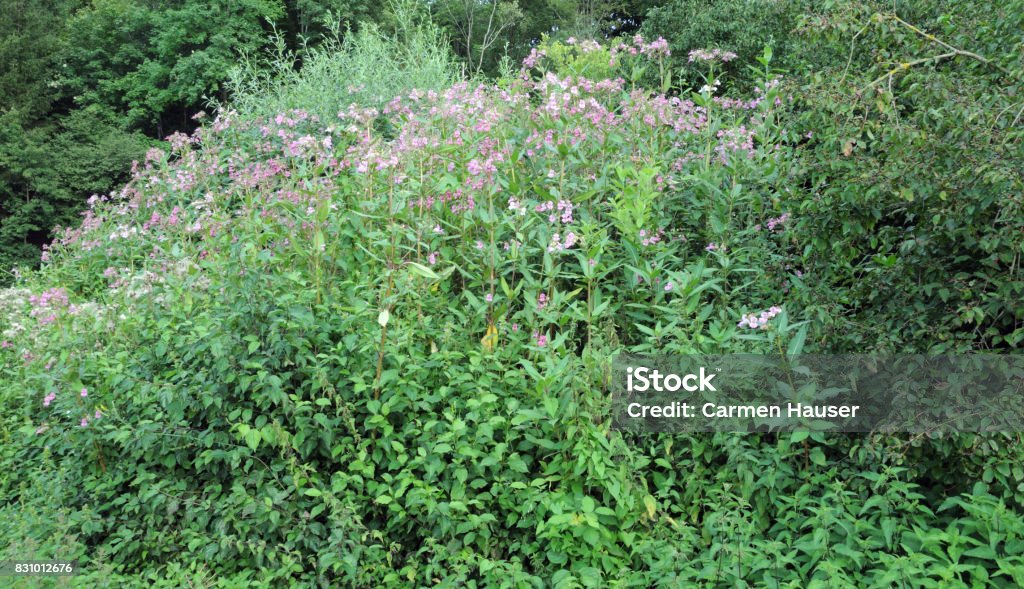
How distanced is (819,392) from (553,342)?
3.33 feet

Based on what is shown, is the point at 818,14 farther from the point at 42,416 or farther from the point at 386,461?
the point at 42,416

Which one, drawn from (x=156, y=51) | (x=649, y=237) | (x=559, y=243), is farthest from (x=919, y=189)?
(x=156, y=51)

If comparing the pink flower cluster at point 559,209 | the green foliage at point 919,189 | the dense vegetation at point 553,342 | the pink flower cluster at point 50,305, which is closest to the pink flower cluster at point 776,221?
the dense vegetation at point 553,342

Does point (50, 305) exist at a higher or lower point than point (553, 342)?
lower

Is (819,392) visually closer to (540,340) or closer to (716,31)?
(540,340)

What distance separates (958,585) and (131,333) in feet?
11.4

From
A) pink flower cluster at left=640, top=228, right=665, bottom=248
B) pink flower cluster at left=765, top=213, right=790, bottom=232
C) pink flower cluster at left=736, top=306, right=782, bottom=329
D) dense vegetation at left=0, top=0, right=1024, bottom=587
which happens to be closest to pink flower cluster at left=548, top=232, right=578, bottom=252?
dense vegetation at left=0, top=0, right=1024, bottom=587

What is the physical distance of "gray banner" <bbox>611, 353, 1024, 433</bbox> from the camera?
2.54 metres

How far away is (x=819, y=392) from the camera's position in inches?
109

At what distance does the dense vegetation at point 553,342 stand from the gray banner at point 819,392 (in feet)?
0.24

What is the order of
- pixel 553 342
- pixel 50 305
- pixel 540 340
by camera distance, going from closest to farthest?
pixel 553 342, pixel 540 340, pixel 50 305

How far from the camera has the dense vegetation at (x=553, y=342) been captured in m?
2.59

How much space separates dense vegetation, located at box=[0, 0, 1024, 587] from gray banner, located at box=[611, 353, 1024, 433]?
0.07 m

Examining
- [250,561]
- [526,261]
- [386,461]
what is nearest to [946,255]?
[526,261]
